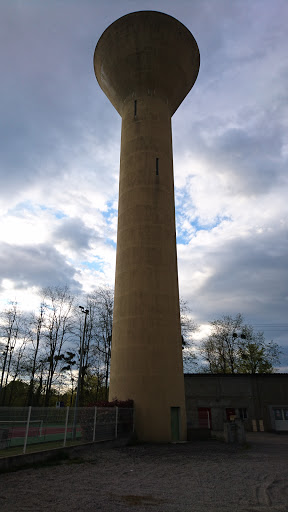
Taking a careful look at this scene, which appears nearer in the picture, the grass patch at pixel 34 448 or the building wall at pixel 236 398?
the grass patch at pixel 34 448

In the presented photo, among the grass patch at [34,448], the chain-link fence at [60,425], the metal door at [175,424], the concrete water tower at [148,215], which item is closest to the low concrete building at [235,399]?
the concrete water tower at [148,215]

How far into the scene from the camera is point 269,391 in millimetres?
31234

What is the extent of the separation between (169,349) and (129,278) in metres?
4.65

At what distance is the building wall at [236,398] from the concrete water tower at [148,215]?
1339 centimetres

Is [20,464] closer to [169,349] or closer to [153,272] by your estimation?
[169,349]

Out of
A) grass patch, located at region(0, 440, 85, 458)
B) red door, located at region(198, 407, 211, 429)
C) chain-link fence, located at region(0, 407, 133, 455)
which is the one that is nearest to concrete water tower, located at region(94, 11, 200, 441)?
chain-link fence, located at region(0, 407, 133, 455)

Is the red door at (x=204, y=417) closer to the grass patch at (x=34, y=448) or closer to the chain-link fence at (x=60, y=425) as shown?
the chain-link fence at (x=60, y=425)

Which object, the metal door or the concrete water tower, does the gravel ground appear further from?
the concrete water tower

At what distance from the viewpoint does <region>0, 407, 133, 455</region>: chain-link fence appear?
1105 centimetres

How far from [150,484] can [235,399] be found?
990 inches

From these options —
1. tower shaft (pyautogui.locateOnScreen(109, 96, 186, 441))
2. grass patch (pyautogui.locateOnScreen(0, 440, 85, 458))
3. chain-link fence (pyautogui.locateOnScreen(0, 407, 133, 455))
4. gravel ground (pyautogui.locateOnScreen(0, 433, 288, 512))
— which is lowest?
gravel ground (pyautogui.locateOnScreen(0, 433, 288, 512))

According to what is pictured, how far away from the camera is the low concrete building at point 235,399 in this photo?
100 feet

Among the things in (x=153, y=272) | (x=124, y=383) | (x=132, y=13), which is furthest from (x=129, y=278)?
(x=132, y=13)

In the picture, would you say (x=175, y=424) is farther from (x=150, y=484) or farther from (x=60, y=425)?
(x=150, y=484)
